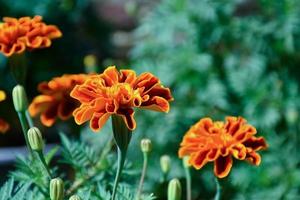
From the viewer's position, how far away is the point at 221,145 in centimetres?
92

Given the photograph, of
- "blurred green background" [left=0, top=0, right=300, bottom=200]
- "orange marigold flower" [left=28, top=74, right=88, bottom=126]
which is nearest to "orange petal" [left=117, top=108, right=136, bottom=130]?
"orange marigold flower" [left=28, top=74, right=88, bottom=126]

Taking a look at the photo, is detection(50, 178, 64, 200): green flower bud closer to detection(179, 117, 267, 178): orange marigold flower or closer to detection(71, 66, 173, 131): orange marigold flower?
detection(71, 66, 173, 131): orange marigold flower

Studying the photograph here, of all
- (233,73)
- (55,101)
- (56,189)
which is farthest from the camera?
(233,73)

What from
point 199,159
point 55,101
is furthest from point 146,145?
point 55,101

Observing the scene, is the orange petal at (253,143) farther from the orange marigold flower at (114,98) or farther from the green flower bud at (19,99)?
the green flower bud at (19,99)

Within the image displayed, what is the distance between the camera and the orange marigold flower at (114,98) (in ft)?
2.64

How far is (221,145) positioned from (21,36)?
32 cm

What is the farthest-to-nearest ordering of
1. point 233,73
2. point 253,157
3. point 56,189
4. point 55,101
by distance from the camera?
point 233,73 → point 55,101 → point 253,157 → point 56,189

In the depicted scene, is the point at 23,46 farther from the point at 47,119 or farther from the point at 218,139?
the point at 218,139

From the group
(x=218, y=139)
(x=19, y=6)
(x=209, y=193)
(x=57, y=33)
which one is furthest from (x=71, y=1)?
(x=218, y=139)

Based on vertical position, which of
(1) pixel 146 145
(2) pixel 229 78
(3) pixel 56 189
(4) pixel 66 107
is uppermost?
(2) pixel 229 78

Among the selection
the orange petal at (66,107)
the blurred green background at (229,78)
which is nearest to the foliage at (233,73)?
the blurred green background at (229,78)

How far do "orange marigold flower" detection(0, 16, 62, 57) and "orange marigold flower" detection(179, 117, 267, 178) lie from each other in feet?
0.80

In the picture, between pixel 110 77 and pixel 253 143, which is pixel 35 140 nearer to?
pixel 110 77
